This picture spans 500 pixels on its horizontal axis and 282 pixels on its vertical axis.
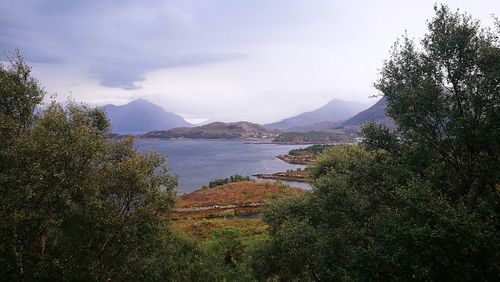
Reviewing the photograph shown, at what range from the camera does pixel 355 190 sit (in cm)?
2617

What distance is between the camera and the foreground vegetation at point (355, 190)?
18531mm

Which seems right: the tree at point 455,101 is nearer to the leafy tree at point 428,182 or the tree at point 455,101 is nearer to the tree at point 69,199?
the leafy tree at point 428,182

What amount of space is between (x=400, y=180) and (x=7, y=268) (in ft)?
79.7

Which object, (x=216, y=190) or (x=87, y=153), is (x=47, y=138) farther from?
(x=216, y=190)

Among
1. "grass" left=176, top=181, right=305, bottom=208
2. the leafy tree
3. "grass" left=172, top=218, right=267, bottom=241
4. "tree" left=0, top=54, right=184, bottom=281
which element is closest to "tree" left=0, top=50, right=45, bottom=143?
"tree" left=0, top=54, right=184, bottom=281

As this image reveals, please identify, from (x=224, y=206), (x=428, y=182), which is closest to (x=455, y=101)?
(x=428, y=182)

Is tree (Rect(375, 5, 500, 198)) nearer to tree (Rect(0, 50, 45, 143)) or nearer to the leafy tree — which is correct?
the leafy tree

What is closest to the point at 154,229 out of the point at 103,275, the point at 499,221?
the point at 103,275

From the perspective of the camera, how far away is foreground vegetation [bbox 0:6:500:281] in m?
18.5

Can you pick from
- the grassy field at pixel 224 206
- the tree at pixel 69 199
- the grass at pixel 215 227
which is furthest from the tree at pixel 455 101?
the grassy field at pixel 224 206

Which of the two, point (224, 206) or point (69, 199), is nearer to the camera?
point (69, 199)

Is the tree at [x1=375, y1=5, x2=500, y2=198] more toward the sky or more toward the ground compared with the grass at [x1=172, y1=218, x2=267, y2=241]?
more toward the sky

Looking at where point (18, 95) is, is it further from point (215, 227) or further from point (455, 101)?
point (215, 227)

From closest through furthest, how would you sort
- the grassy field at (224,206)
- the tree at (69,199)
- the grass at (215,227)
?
the tree at (69,199), the grass at (215,227), the grassy field at (224,206)
